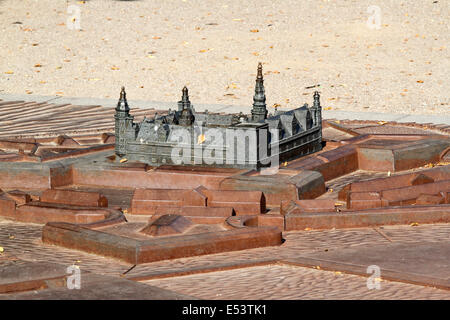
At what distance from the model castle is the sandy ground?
5.68 metres

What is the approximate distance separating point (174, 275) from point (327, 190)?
13.3ft

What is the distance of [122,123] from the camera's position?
13500 mm

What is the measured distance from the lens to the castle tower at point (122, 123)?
13453mm

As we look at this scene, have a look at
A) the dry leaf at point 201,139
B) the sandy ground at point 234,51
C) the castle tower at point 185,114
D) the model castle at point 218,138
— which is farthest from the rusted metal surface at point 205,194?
the sandy ground at point 234,51

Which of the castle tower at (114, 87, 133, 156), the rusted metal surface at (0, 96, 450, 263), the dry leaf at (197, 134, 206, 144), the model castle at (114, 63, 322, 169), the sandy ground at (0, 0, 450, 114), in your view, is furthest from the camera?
the sandy ground at (0, 0, 450, 114)

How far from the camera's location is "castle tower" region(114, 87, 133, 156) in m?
13.5

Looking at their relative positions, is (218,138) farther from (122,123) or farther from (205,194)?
(205,194)

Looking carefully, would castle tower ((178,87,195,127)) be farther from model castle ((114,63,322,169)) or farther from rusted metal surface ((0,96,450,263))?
rusted metal surface ((0,96,450,263))

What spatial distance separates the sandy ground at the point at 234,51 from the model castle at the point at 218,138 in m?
5.68

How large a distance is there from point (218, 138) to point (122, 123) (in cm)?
136

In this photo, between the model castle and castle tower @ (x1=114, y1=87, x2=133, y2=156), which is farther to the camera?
castle tower @ (x1=114, y1=87, x2=133, y2=156)

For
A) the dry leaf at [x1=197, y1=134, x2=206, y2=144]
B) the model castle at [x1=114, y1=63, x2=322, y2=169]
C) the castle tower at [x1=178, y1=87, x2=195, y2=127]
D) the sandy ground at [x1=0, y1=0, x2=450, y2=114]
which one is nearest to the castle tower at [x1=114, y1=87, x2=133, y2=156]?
the model castle at [x1=114, y1=63, x2=322, y2=169]

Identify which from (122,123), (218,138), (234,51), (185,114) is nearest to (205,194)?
(218,138)
